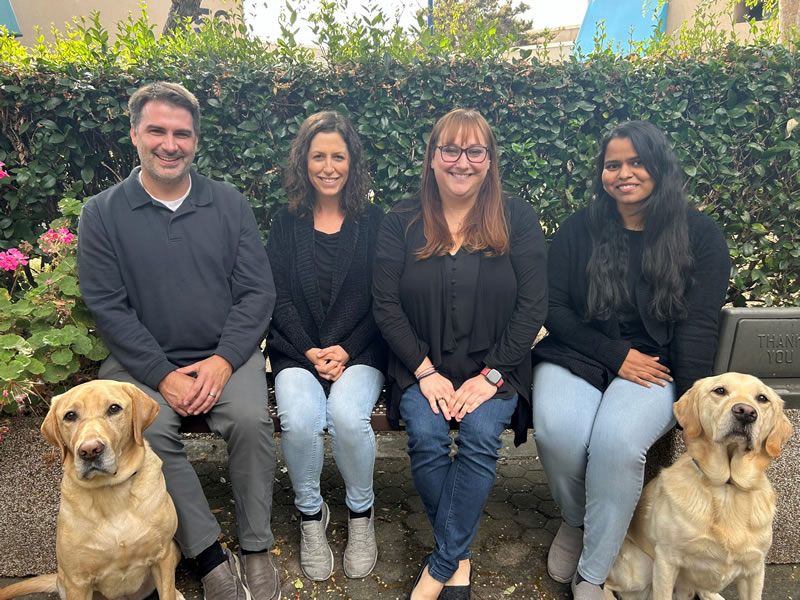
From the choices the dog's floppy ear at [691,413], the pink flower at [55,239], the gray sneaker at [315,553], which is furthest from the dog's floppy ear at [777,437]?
the pink flower at [55,239]

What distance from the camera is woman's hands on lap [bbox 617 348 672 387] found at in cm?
264

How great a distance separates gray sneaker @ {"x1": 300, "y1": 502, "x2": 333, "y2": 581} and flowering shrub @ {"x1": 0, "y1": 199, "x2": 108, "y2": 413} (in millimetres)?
1349

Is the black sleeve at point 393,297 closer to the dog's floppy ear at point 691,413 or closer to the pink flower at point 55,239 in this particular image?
the dog's floppy ear at point 691,413

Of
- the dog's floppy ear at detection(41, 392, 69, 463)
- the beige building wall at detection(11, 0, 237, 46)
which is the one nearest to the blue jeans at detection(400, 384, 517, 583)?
the dog's floppy ear at detection(41, 392, 69, 463)

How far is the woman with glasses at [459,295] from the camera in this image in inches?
104

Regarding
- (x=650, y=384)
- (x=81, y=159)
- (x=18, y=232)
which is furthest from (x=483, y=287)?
(x=18, y=232)

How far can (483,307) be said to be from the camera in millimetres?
2750

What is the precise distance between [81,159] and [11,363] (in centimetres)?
164

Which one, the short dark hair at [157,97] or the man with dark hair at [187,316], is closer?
the man with dark hair at [187,316]

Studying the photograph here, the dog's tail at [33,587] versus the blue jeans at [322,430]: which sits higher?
the blue jeans at [322,430]

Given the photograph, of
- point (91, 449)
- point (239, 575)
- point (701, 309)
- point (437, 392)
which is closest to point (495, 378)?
point (437, 392)

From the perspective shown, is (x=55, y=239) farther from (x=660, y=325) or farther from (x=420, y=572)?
(x=660, y=325)

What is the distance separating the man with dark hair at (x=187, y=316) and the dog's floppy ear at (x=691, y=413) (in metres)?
1.81

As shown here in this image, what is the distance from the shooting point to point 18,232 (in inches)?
143
